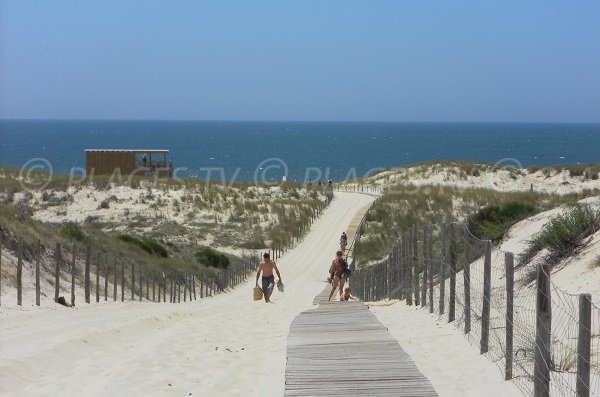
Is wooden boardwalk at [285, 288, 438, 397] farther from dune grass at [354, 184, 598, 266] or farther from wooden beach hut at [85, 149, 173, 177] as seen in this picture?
wooden beach hut at [85, 149, 173, 177]

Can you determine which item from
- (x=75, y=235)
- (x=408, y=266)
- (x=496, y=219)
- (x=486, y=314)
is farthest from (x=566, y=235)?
(x=75, y=235)

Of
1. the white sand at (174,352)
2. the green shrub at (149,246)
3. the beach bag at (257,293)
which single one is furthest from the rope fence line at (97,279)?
the green shrub at (149,246)

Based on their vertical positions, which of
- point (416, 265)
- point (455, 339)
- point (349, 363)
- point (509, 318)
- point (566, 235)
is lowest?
point (455, 339)

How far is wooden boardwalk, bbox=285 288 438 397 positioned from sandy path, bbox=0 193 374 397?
1.09 feet

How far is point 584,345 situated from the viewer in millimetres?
7023

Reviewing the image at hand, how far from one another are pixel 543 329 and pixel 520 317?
4.33 metres

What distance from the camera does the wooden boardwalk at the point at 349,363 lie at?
866 cm

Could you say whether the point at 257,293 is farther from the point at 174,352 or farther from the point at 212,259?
the point at 212,259

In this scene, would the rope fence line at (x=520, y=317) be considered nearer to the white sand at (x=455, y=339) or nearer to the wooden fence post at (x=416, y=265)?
the wooden fence post at (x=416, y=265)

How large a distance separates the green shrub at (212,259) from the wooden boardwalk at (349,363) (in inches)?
789

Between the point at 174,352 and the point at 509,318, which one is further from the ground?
the point at 509,318

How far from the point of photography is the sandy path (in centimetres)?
962

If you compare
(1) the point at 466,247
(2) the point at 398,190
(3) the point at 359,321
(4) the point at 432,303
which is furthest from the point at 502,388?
(2) the point at 398,190

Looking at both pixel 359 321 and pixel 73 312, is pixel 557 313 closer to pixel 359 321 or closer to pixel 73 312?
pixel 359 321
